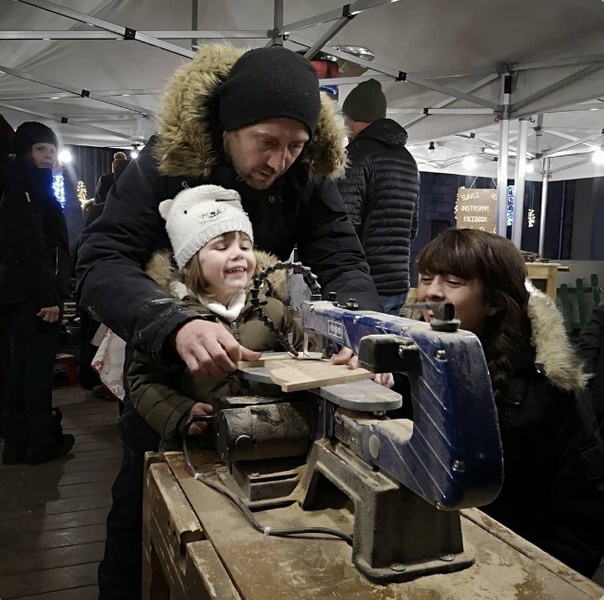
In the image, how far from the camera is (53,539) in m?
2.54

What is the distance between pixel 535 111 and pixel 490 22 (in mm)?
694

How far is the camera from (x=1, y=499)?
113 inches

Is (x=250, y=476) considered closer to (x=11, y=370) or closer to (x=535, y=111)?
(x=11, y=370)

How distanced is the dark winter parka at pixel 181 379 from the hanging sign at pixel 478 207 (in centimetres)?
347

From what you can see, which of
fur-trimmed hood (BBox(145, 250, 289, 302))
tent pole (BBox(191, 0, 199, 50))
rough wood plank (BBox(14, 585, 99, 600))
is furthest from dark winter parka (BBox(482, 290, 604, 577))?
tent pole (BBox(191, 0, 199, 50))

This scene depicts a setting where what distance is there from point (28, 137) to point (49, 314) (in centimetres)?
94

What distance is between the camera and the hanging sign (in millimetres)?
4695

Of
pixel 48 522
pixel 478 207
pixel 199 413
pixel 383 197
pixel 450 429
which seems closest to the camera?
pixel 450 429

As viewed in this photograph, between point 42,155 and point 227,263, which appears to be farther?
point 42,155

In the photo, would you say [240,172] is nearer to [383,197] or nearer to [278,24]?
[383,197]

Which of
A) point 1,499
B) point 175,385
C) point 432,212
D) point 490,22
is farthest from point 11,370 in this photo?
point 432,212

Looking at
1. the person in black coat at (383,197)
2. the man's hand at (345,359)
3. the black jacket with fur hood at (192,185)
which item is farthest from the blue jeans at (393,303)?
the man's hand at (345,359)

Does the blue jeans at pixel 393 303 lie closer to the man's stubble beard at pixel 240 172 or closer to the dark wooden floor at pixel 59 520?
the dark wooden floor at pixel 59 520

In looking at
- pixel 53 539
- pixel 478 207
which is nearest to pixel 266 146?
pixel 53 539
